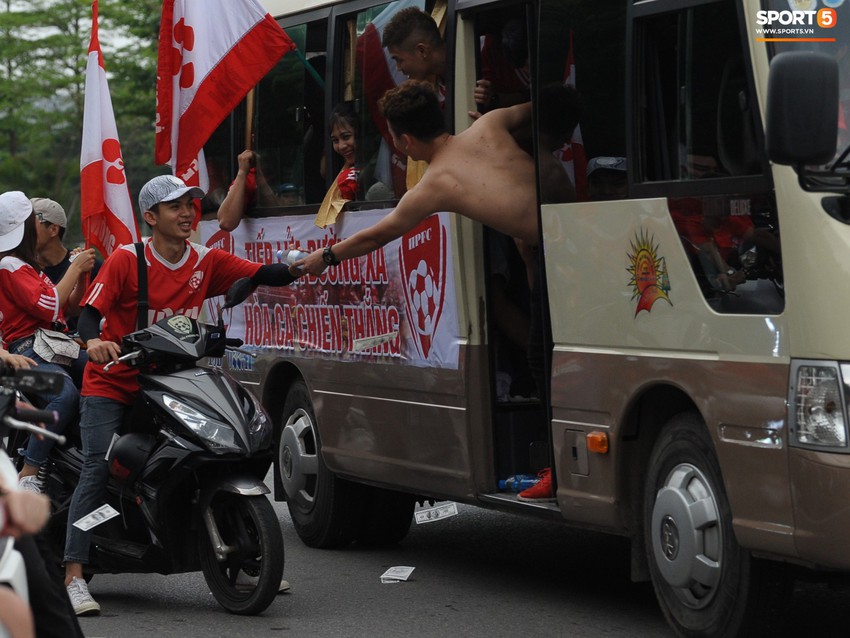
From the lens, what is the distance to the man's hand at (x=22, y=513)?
12.1ft

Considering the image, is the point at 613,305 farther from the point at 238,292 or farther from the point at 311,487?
the point at 311,487

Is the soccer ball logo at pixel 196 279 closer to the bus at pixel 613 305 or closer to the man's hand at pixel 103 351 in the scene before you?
the man's hand at pixel 103 351

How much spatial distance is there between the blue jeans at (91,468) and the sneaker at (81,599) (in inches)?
4.0

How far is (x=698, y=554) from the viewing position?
6.30m

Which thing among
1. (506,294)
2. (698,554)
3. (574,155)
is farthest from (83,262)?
(698,554)

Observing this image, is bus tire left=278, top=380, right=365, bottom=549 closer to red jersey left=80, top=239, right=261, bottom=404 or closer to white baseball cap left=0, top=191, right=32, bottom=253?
red jersey left=80, top=239, right=261, bottom=404

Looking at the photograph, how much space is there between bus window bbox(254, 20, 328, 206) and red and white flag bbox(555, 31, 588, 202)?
257cm

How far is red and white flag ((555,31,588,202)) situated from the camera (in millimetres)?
6961

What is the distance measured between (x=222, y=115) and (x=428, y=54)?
191 centimetres

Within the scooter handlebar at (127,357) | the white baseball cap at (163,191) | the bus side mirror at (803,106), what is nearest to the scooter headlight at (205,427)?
the scooter handlebar at (127,357)

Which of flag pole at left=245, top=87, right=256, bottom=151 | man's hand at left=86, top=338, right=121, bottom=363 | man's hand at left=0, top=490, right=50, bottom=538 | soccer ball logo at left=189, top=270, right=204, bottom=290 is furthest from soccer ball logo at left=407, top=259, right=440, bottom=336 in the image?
man's hand at left=0, top=490, right=50, bottom=538

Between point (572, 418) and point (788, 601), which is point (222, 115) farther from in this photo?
point (788, 601)

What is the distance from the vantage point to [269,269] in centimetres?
779

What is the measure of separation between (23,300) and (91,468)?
3.20 feet
